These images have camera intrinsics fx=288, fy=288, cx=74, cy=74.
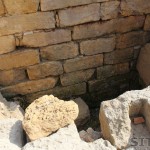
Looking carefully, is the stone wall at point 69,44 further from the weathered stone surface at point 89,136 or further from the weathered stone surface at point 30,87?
the weathered stone surface at point 89,136

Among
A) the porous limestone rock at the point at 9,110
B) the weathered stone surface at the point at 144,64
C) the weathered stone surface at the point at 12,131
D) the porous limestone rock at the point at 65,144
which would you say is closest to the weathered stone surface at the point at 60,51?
the porous limestone rock at the point at 9,110

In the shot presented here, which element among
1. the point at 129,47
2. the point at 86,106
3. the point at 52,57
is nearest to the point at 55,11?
the point at 52,57

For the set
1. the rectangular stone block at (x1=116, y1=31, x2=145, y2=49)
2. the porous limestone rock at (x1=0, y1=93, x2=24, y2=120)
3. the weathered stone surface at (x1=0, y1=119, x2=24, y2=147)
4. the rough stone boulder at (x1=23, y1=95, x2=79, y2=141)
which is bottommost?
the porous limestone rock at (x1=0, y1=93, x2=24, y2=120)

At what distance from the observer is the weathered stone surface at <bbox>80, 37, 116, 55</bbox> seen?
14.6 ft

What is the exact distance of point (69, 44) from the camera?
4348mm

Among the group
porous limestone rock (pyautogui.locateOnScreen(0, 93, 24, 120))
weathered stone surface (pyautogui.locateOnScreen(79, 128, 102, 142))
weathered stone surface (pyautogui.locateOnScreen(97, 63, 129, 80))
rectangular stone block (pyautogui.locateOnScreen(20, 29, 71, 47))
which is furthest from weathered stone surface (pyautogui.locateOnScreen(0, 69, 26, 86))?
weathered stone surface (pyautogui.locateOnScreen(79, 128, 102, 142))

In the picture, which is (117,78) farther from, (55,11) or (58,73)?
(55,11)

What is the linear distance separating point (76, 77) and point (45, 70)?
0.58 m

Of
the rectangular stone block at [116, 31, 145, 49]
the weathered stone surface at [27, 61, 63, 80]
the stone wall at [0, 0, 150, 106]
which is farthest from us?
the rectangular stone block at [116, 31, 145, 49]

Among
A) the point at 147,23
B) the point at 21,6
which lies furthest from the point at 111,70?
the point at 21,6

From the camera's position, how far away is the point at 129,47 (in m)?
4.73

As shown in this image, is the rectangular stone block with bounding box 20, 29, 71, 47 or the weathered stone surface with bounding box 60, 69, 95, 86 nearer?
the rectangular stone block with bounding box 20, 29, 71, 47

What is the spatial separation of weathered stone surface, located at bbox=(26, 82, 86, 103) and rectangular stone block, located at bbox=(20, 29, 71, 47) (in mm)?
943

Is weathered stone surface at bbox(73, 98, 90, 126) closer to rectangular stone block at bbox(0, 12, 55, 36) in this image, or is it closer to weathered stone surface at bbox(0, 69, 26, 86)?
weathered stone surface at bbox(0, 69, 26, 86)
